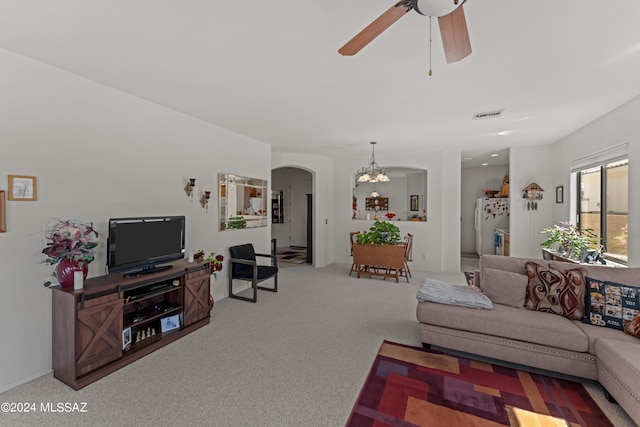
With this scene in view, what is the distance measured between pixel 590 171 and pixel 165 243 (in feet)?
19.0

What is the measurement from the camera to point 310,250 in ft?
22.6

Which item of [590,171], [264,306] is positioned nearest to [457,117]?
[590,171]

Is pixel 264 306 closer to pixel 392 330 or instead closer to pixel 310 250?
pixel 392 330

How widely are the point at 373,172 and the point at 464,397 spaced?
14.1 ft

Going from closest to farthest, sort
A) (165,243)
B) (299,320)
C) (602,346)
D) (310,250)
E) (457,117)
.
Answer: (602,346) → (165,243) → (299,320) → (457,117) → (310,250)

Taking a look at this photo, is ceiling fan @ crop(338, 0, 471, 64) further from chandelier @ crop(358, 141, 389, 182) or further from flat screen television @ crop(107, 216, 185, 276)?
chandelier @ crop(358, 141, 389, 182)

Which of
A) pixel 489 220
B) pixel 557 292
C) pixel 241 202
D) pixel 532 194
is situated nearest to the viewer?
pixel 557 292

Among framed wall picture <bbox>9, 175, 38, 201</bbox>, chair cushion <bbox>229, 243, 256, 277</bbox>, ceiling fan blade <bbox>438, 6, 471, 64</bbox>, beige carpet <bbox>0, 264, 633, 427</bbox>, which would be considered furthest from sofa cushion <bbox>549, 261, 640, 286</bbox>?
framed wall picture <bbox>9, 175, 38, 201</bbox>

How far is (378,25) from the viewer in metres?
1.36

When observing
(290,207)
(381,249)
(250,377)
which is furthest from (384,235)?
(290,207)

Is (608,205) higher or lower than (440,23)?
lower

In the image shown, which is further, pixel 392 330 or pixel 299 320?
pixel 299 320

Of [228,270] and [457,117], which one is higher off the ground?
[457,117]

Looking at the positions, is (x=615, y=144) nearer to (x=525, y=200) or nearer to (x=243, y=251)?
(x=525, y=200)
